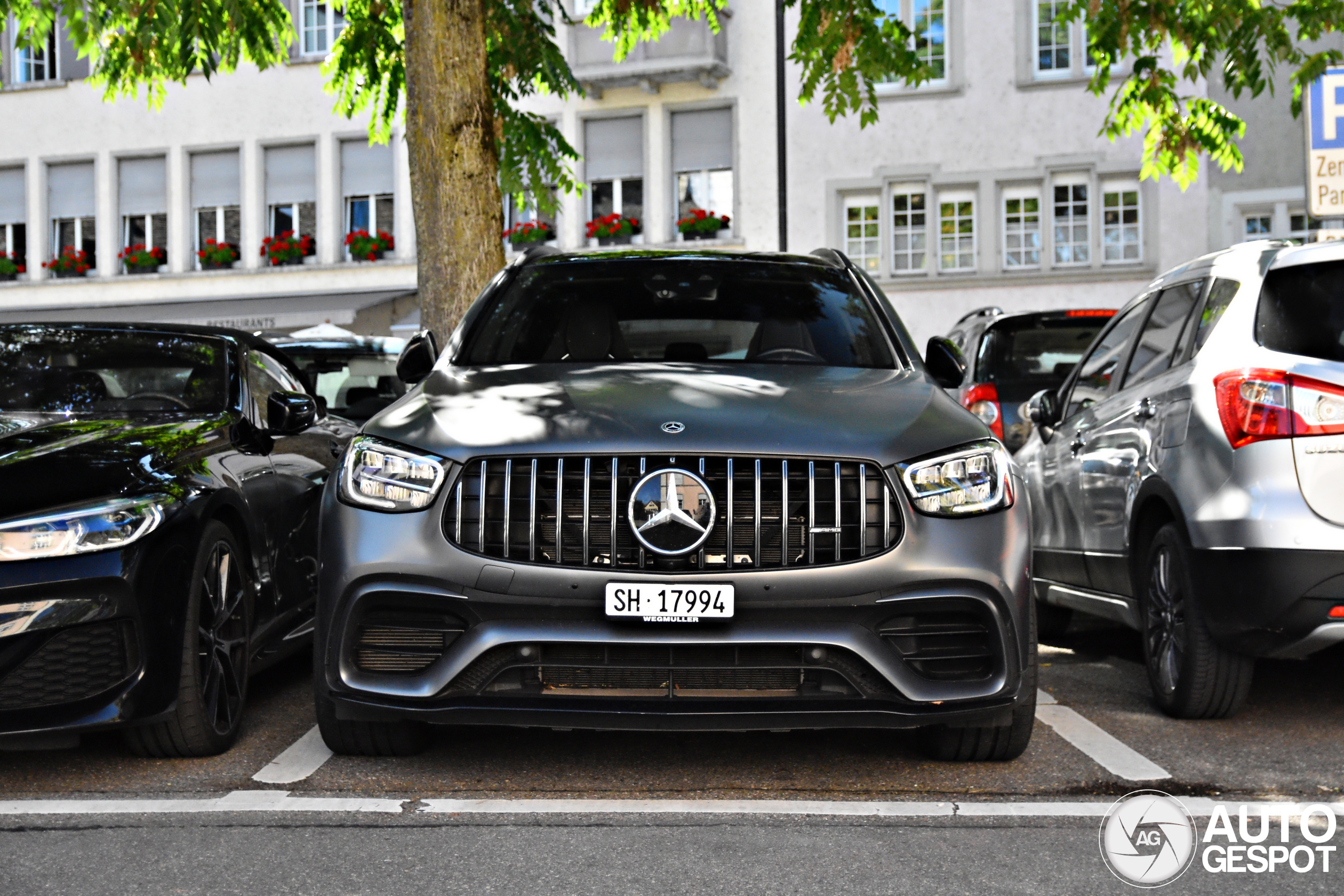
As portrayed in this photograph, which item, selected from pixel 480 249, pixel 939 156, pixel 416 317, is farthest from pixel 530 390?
pixel 416 317

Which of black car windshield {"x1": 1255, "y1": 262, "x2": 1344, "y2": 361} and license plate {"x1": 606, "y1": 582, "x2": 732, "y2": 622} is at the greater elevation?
black car windshield {"x1": 1255, "y1": 262, "x2": 1344, "y2": 361}

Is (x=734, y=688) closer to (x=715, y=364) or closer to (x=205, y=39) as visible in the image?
(x=715, y=364)

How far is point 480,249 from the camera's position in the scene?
32.4ft

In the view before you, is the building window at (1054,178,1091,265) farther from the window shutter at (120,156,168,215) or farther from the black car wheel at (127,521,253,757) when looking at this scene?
the black car wheel at (127,521,253,757)

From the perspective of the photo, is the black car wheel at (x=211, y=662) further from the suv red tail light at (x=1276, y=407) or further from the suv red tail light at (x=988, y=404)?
the suv red tail light at (x=988, y=404)

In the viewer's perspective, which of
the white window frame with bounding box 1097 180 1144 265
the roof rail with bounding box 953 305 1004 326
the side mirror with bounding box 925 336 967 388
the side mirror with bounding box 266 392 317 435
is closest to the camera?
the side mirror with bounding box 925 336 967 388

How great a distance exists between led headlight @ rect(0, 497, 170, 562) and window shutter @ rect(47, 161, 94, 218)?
1210 inches

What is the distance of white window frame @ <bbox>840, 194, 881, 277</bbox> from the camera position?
92.3 feet

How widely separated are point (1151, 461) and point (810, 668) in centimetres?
208

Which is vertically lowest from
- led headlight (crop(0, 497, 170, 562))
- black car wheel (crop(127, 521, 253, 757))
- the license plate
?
black car wheel (crop(127, 521, 253, 757))

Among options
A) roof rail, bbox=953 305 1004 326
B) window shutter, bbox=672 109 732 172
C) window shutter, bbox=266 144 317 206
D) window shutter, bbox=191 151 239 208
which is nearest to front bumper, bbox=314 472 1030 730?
roof rail, bbox=953 305 1004 326

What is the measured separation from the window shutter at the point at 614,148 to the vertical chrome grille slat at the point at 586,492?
25.7 meters

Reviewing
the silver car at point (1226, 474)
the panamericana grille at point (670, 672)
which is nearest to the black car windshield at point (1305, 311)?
the silver car at point (1226, 474)

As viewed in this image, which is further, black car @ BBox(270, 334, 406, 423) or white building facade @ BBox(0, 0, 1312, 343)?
white building facade @ BBox(0, 0, 1312, 343)
